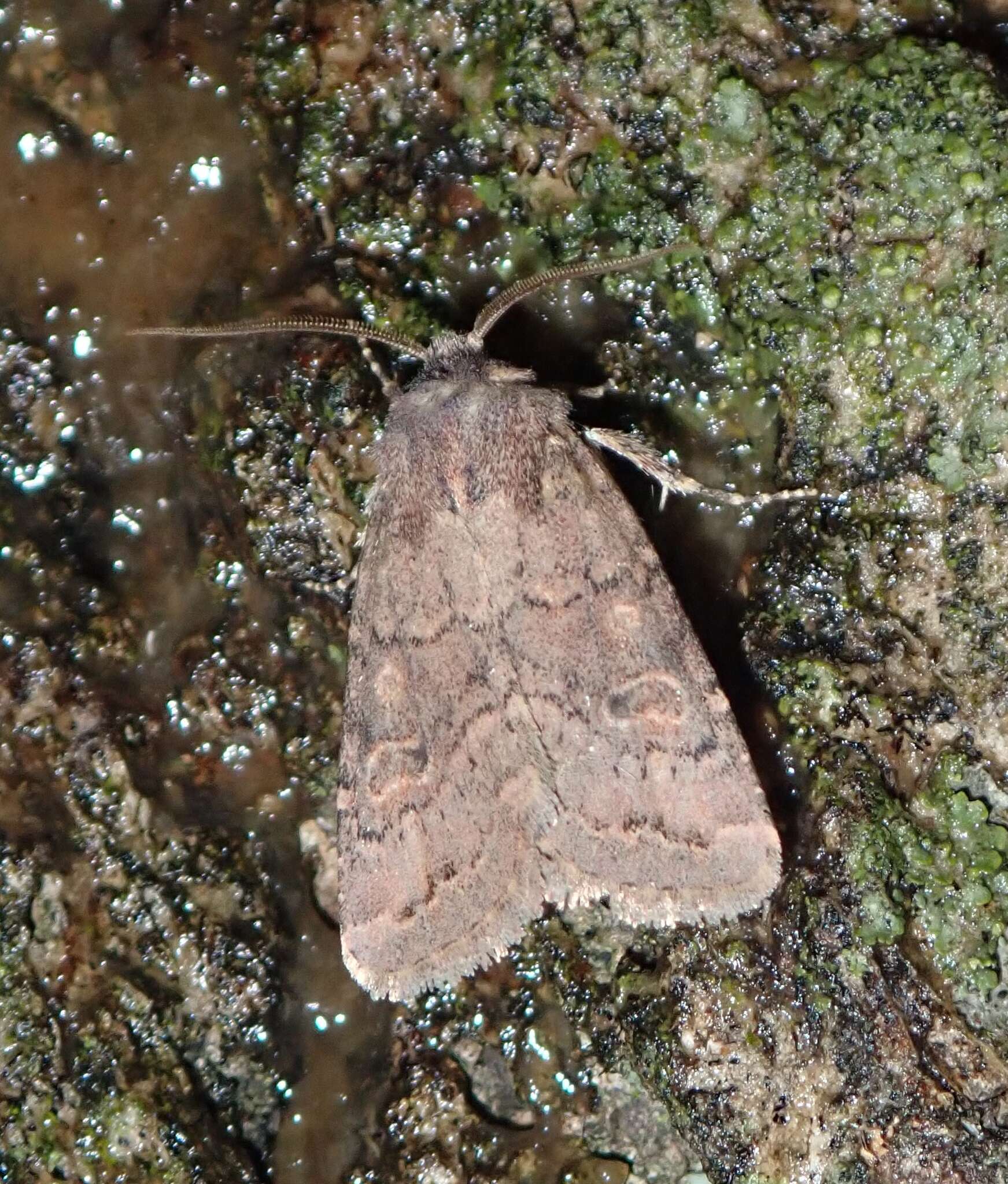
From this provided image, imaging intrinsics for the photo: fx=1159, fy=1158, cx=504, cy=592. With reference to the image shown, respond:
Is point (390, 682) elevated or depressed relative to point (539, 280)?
depressed

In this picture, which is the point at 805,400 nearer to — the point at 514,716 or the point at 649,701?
the point at 649,701

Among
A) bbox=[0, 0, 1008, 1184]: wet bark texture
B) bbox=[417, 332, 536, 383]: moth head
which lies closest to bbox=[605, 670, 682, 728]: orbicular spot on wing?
bbox=[0, 0, 1008, 1184]: wet bark texture

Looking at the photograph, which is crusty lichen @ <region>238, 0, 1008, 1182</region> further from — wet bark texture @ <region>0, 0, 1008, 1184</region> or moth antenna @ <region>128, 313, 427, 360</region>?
moth antenna @ <region>128, 313, 427, 360</region>

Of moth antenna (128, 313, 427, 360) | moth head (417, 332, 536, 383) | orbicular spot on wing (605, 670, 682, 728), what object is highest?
moth antenna (128, 313, 427, 360)

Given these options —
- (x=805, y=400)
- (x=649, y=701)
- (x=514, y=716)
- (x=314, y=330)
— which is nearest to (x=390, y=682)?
(x=514, y=716)

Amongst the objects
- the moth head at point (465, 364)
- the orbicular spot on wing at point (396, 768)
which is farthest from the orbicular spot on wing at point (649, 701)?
the moth head at point (465, 364)

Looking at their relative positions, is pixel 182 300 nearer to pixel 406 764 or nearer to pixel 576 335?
pixel 576 335
